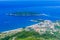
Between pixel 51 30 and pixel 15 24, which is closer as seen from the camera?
pixel 51 30

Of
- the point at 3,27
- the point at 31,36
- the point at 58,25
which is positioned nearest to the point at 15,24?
the point at 3,27

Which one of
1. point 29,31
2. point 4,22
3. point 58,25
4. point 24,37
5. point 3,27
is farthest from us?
point 4,22

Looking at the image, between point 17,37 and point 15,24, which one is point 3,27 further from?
point 17,37

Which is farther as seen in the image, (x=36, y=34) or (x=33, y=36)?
(x=36, y=34)

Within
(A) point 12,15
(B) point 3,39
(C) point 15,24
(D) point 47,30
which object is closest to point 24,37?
(B) point 3,39

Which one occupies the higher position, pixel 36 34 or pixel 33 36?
pixel 36 34

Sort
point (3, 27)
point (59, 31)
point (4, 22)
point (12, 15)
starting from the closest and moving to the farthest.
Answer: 1. point (59, 31)
2. point (3, 27)
3. point (4, 22)
4. point (12, 15)

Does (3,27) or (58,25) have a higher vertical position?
(3,27)

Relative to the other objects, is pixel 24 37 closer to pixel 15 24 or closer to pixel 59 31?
pixel 59 31

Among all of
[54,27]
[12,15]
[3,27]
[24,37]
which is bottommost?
[24,37]
